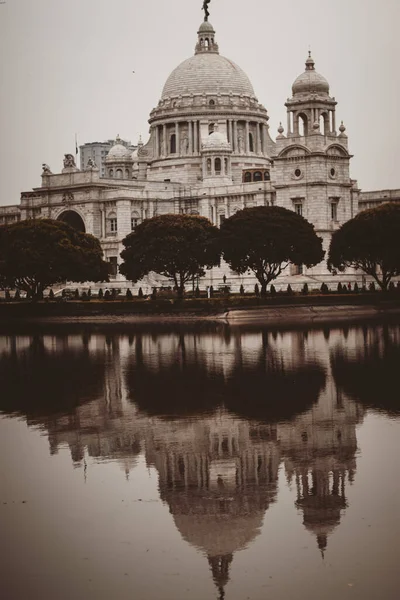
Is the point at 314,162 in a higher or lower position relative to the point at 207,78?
lower

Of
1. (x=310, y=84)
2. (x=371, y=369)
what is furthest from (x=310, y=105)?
(x=371, y=369)

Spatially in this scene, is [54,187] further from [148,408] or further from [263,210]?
[148,408]

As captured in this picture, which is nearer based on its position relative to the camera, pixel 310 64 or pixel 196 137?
pixel 310 64

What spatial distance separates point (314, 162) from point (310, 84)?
28.6 ft

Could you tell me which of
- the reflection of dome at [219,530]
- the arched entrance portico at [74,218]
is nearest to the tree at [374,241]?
the arched entrance portico at [74,218]

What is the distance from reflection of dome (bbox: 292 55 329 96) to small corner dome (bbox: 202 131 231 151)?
72.9ft

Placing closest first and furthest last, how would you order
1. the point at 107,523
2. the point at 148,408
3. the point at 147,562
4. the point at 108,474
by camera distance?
the point at 147,562
the point at 107,523
the point at 108,474
the point at 148,408

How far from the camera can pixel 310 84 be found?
406 ft

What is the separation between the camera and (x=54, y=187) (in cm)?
14450

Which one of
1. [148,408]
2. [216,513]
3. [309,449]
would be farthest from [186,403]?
[216,513]

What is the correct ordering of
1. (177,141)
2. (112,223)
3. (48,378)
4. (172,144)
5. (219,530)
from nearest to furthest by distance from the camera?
(219,530) < (48,378) < (112,223) < (177,141) < (172,144)

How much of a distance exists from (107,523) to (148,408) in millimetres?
13523

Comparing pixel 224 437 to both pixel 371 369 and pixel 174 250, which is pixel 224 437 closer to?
pixel 371 369

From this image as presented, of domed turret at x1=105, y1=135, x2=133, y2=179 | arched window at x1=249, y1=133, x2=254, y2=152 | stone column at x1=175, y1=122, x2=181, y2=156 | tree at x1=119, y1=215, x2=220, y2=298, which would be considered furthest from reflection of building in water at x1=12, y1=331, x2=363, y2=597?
domed turret at x1=105, y1=135, x2=133, y2=179
